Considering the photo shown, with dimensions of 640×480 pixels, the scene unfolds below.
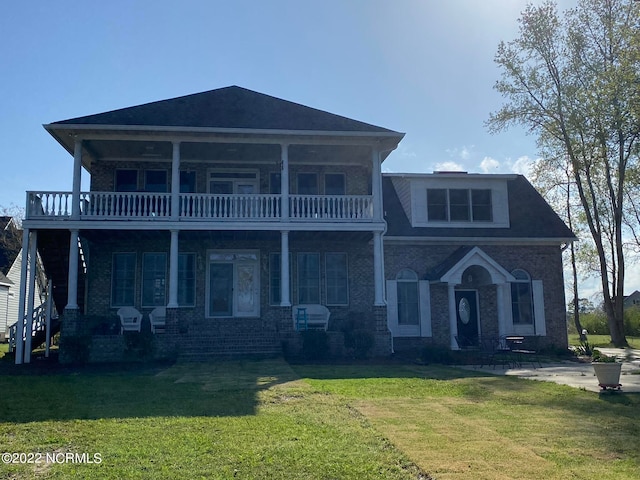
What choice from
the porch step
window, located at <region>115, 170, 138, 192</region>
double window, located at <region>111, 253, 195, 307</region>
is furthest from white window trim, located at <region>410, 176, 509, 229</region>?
window, located at <region>115, 170, 138, 192</region>

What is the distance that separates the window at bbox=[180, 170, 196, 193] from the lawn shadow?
7079 millimetres

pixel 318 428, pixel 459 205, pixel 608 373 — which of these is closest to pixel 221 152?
pixel 459 205

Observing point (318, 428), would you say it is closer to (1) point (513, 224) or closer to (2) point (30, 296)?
(2) point (30, 296)

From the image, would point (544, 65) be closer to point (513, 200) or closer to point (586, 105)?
point (586, 105)

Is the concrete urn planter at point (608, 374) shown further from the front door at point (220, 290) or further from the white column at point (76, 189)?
the white column at point (76, 189)

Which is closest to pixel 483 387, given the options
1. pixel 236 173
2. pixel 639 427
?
pixel 639 427

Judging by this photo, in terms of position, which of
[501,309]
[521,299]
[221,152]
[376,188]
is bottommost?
[501,309]

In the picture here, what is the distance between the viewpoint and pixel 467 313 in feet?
64.3

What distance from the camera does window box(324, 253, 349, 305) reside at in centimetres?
1891

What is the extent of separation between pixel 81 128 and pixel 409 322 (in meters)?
12.0

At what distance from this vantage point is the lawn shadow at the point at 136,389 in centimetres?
742

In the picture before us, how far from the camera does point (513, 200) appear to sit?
21469 millimetres

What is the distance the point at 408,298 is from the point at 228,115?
336 inches

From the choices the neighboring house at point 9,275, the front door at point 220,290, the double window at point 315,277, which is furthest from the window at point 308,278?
the neighboring house at point 9,275
